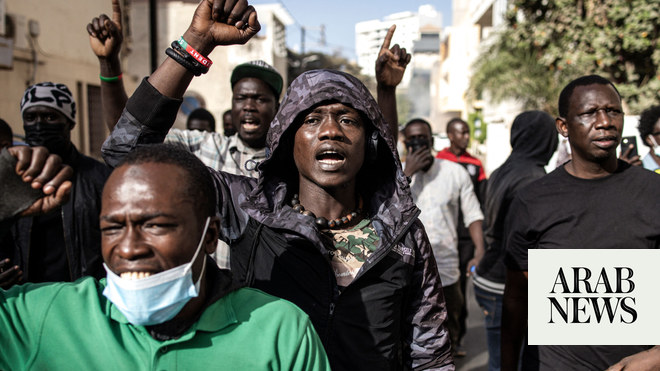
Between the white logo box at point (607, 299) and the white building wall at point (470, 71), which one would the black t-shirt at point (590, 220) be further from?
the white building wall at point (470, 71)

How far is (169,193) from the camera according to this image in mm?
1440

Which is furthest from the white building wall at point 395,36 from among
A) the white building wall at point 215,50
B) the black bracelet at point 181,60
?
the white building wall at point 215,50

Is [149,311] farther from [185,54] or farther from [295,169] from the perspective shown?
[295,169]

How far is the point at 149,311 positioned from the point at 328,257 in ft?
2.14

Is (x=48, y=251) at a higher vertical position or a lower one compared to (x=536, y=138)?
lower

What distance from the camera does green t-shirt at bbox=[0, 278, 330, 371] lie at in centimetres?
141

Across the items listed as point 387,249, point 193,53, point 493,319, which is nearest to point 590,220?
point 387,249

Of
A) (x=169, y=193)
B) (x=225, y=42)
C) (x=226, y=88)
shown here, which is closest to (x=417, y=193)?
(x=225, y=42)

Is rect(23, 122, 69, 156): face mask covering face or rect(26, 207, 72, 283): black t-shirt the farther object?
rect(23, 122, 69, 156): face mask covering face

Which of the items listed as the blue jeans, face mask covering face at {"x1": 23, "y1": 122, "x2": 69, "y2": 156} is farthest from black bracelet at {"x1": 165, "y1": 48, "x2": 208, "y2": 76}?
the blue jeans

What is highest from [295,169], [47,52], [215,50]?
[215,50]

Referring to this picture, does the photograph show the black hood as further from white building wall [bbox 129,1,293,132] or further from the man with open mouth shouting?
white building wall [bbox 129,1,293,132]

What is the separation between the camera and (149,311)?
1.42m

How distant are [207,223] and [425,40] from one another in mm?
89952
